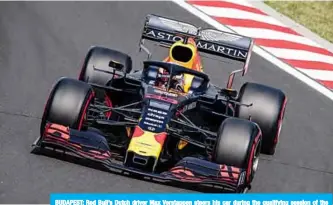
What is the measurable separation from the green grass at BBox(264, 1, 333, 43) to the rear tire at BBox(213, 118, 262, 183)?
734cm

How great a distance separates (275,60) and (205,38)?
12.2 ft

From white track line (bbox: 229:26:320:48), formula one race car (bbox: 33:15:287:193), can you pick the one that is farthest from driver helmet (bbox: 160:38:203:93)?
white track line (bbox: 229:26:320:48)

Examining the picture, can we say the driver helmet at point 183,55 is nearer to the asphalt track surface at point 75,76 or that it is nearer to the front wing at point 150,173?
the asphalt track surface at point 75,76

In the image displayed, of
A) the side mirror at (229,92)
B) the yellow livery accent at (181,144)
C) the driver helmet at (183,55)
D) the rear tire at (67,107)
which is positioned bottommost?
the yellow livery accent at (181,144)

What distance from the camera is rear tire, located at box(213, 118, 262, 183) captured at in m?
12.0

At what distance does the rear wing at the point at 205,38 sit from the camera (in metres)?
14.1

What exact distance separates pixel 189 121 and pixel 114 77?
1.66 m

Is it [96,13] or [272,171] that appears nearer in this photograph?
[272,171]

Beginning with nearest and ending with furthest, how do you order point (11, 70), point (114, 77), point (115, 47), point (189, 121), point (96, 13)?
point (189, 121) → point (114, 77) → point (11, 70) → point (115, 47) → point (96, 13)

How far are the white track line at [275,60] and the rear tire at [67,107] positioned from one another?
5.44 metres

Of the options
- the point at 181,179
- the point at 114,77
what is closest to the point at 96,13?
the point at 114,77

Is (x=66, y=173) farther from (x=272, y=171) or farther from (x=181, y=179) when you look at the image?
(x=272, y=171)

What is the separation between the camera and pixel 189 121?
12766mm

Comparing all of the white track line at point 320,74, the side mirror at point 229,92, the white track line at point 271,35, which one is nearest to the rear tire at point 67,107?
the side mirror at point 229,92
